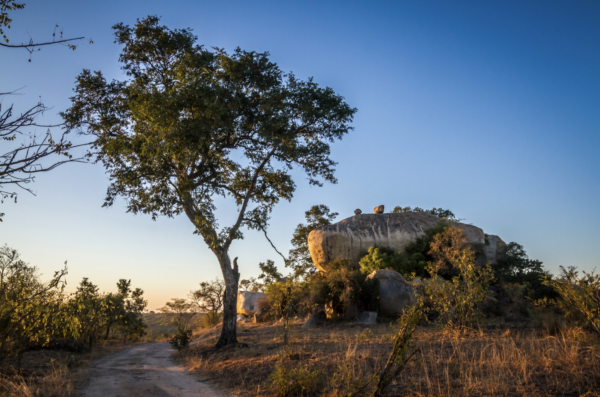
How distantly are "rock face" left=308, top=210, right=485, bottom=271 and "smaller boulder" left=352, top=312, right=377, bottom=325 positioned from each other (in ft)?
27.6

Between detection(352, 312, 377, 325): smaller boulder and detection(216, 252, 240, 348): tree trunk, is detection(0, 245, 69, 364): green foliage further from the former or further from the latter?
detection(352, 312, 377, 325): smaller boulder

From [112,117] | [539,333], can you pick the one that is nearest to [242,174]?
[112,117]

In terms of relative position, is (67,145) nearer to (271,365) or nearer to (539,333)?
(271,365)

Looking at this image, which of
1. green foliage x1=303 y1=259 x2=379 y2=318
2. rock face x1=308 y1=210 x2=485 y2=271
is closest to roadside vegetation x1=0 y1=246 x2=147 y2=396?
green foliage x1=303 y1=259 x2=379 y2=318

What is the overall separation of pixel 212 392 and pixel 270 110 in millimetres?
8687

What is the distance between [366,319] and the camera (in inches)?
669

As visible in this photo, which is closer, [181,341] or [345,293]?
[181,341]

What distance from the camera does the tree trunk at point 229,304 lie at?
1230 centimetres

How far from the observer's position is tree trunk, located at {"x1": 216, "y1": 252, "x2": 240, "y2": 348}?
484 inches

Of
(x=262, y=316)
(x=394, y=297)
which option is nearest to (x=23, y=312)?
(x=394, y=297)

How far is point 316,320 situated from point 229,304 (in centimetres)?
776

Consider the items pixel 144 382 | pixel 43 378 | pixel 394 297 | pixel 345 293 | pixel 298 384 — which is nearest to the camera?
pixel 298 384

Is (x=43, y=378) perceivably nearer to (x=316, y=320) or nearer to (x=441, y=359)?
(x=441, y=359)

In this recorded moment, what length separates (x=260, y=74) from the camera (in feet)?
43.1
